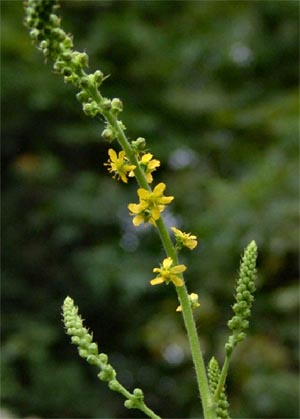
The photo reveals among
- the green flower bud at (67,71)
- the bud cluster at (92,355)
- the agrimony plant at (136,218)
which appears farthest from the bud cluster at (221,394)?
the green flower bud at (67,71)

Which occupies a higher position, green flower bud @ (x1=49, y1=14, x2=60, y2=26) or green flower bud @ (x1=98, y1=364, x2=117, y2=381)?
green flower bud @ (x1=49, y1=14, x2=60, y2=26)

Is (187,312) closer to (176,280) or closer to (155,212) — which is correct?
(176,280)

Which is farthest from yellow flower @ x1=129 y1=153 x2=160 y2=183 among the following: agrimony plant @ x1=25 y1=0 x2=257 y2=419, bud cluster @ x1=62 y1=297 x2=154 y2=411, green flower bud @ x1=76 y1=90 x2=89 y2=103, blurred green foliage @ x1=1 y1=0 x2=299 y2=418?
blurred green foliage @ x1=1 y1=0 x2=299 y2=418

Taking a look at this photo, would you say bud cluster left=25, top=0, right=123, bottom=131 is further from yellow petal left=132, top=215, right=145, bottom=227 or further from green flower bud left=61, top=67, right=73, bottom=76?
yellow petal left=132, top=215, right=145, bottom=227

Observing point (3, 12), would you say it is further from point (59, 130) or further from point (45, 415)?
point (45, 415)

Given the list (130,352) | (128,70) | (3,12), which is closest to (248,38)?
(128,70)

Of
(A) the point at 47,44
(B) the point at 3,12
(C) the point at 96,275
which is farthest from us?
(B) the point at 3,12

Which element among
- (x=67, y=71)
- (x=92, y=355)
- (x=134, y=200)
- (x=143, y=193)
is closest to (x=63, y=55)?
(x=67, y=71)
